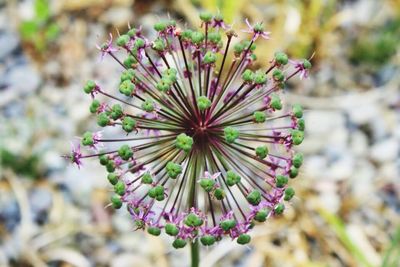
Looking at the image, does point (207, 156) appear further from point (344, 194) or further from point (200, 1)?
point (200, 1)

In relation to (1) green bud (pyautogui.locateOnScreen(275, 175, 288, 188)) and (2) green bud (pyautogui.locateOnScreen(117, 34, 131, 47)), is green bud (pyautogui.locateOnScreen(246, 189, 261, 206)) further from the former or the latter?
(2) green bud (pyautogui.locateOnScreen(117, 34, 131, 47))

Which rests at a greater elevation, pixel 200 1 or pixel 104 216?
pixel 200 1

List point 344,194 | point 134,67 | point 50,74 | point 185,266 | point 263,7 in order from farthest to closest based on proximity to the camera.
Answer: point 263,7, point 50,74, point 344,194, point 185,266, point 134,67

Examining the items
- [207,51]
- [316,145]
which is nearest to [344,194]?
[316,145]

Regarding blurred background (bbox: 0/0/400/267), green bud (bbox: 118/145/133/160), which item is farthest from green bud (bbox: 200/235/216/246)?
blurred background (bbox: 0/0/400/267)

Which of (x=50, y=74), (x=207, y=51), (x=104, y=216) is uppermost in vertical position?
(x=50, y=74)

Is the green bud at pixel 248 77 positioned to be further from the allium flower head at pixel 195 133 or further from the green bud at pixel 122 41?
the green bud at pixel 122 41

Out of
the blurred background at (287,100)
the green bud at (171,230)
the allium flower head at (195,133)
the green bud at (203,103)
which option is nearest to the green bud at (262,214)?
the allium flower head at (195,133)

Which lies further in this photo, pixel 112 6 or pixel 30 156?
pixel 112 6

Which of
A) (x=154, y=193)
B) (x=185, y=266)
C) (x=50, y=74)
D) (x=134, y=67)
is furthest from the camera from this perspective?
(x=50, y=74)
